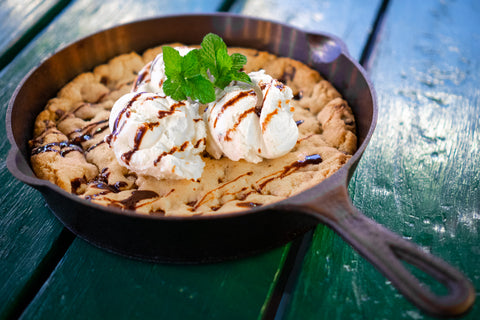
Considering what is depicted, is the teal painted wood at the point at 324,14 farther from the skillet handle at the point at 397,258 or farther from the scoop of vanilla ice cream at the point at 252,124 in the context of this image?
the skillet handle at the point at 397,258

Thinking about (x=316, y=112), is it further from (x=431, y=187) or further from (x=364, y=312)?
(x=364, y=312)

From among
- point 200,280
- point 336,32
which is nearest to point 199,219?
point 200,280

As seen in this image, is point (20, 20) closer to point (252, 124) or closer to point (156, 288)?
point (252, 124)

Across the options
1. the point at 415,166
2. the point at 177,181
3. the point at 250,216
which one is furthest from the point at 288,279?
the point at 415,166

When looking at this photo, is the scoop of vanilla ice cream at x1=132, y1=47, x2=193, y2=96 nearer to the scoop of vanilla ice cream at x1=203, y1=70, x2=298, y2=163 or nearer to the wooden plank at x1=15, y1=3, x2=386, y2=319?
the scoop of vanilla ice cream at x1=203, y1=70, x2=298, y2=163

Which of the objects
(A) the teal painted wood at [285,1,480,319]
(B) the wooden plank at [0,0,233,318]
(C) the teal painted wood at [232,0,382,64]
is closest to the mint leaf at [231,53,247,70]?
(A) the teal painted wood at [285,1,480,319]
